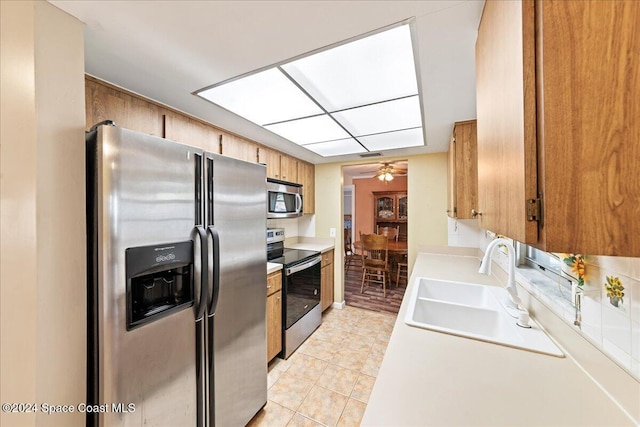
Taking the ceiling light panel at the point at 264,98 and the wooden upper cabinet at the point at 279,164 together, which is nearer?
the ceiling light panel at the point at 264,98

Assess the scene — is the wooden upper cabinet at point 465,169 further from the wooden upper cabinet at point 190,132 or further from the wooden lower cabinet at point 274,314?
the wooden upper cabinet at point 190,132

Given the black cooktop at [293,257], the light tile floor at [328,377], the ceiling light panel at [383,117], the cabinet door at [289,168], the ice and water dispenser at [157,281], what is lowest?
the light tile floor at [328,377]

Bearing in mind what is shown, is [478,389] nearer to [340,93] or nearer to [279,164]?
[340,93]

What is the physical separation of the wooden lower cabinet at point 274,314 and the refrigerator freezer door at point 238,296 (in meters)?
0.36

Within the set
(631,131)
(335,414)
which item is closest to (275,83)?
(631,131)

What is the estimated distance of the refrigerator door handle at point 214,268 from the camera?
126cm

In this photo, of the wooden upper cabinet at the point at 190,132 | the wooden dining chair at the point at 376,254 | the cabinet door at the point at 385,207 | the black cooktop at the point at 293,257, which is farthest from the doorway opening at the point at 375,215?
the wooden upper cabinet at the point at 190,132

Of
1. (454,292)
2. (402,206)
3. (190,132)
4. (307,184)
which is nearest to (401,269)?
(402,206)

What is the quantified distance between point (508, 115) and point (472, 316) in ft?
3.89

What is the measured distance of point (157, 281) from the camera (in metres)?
1.13

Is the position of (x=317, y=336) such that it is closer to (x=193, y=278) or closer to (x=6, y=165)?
(x=193, y=278)

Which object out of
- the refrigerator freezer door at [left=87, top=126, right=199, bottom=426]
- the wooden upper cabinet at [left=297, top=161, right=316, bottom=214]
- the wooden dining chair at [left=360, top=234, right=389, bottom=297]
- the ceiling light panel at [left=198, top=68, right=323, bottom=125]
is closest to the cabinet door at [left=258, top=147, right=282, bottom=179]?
the wooden upper cabinet at [left=297, top=161, right=316, bottom=214]

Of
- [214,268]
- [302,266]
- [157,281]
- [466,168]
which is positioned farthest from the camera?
[302,266]

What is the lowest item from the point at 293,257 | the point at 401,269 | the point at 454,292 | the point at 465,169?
the point at 401,269
